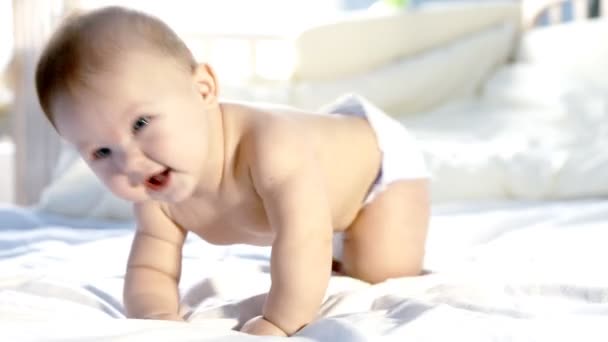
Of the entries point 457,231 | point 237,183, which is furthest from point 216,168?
point 457,231

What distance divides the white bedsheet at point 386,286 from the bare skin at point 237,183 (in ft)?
0.17

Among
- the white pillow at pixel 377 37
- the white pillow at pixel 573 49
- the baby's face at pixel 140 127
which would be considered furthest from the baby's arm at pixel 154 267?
the white pillow at pixel 573 49

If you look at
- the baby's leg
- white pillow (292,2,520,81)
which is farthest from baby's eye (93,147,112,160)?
white pillow (292,2,520,81)

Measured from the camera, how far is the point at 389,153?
1.17 meters

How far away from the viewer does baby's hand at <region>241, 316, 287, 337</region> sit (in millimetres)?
856

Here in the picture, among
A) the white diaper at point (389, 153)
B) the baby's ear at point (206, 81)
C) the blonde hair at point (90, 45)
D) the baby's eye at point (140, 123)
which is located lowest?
the white diaper at point (389, 153)

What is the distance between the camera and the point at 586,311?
0.86 meters

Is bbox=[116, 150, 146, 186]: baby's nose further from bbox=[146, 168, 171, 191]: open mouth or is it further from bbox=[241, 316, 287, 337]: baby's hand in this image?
bbox=[241, 316, 287, 337]: baby's hand

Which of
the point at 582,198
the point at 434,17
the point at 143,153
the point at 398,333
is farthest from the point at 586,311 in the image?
the point at 434,17

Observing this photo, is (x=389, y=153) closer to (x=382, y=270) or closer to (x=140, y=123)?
(x=382, y=270)

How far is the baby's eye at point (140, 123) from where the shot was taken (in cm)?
85

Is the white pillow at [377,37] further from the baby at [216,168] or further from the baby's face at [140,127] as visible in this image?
the baby's face at [140,127]

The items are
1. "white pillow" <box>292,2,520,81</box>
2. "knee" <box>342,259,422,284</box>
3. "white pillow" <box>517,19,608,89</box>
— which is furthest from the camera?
"white pillow" <box>292,2,520,81</box>

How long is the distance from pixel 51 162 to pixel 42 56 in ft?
4.80
